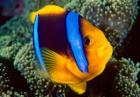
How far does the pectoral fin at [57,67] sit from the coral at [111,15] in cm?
87

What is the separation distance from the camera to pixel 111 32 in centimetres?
200

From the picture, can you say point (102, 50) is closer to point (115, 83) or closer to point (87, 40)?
point (87, 40)

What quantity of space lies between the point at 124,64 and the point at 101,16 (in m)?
→ 0.38

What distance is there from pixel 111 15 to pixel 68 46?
3.14 ft

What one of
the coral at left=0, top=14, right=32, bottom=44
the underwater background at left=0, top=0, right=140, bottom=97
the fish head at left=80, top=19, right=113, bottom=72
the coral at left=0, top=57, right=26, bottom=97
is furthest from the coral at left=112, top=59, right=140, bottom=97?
the coral at left=0, top=14, right=32, bottom=44

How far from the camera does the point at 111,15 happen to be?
1976 millimetres

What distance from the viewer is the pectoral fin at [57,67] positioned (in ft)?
3.69

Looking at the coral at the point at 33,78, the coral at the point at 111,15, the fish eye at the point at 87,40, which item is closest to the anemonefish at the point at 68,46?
the fish eye at the point at 87,40

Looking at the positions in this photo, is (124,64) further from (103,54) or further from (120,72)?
(103,54)

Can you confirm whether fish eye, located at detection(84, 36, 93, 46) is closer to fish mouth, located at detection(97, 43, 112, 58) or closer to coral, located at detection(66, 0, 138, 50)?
fish mouth, located at detection(97, 43, 112, 58)

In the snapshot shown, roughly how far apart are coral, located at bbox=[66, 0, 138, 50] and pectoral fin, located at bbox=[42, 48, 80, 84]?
34.4 inches

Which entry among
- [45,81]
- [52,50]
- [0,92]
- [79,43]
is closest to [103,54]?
[79,43]

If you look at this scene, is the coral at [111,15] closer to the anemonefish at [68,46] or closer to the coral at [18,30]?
the anemonefish at [68,46]

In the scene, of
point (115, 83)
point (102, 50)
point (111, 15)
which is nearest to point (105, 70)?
point (115, 83)
